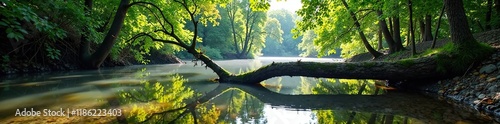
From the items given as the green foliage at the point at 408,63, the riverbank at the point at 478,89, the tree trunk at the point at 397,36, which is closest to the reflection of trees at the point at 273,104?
the riverbank at the point at 478,89

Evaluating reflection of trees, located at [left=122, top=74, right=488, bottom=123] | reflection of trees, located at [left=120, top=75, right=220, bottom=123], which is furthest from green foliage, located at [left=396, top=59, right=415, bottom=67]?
reflection of trees, located at [left=120, top=75, right=220, bottom=123]

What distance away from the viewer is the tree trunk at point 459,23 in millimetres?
6465

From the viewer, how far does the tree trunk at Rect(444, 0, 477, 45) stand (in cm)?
646

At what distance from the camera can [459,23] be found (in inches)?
254

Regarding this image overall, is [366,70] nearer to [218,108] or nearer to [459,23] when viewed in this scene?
[459,23]

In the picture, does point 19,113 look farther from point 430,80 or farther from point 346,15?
point 346,15

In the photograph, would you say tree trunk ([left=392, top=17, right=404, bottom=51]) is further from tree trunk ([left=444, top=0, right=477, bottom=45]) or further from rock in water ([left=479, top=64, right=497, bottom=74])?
rock in water ([left=479, top=64, right=497, bottom=74])

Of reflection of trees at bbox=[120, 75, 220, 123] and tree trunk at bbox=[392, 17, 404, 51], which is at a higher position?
tree trunk at bbox=[392, 17, 404, 51]

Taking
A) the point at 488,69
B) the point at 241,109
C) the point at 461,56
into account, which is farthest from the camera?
the point at 461,56

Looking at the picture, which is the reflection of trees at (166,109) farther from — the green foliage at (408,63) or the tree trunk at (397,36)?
the tree trunk at (397,36)

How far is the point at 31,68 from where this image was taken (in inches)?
478

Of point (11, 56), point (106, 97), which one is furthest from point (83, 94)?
point (11, 56)

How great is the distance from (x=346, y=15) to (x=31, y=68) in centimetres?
1352

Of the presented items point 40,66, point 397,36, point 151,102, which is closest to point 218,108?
point 151,102
